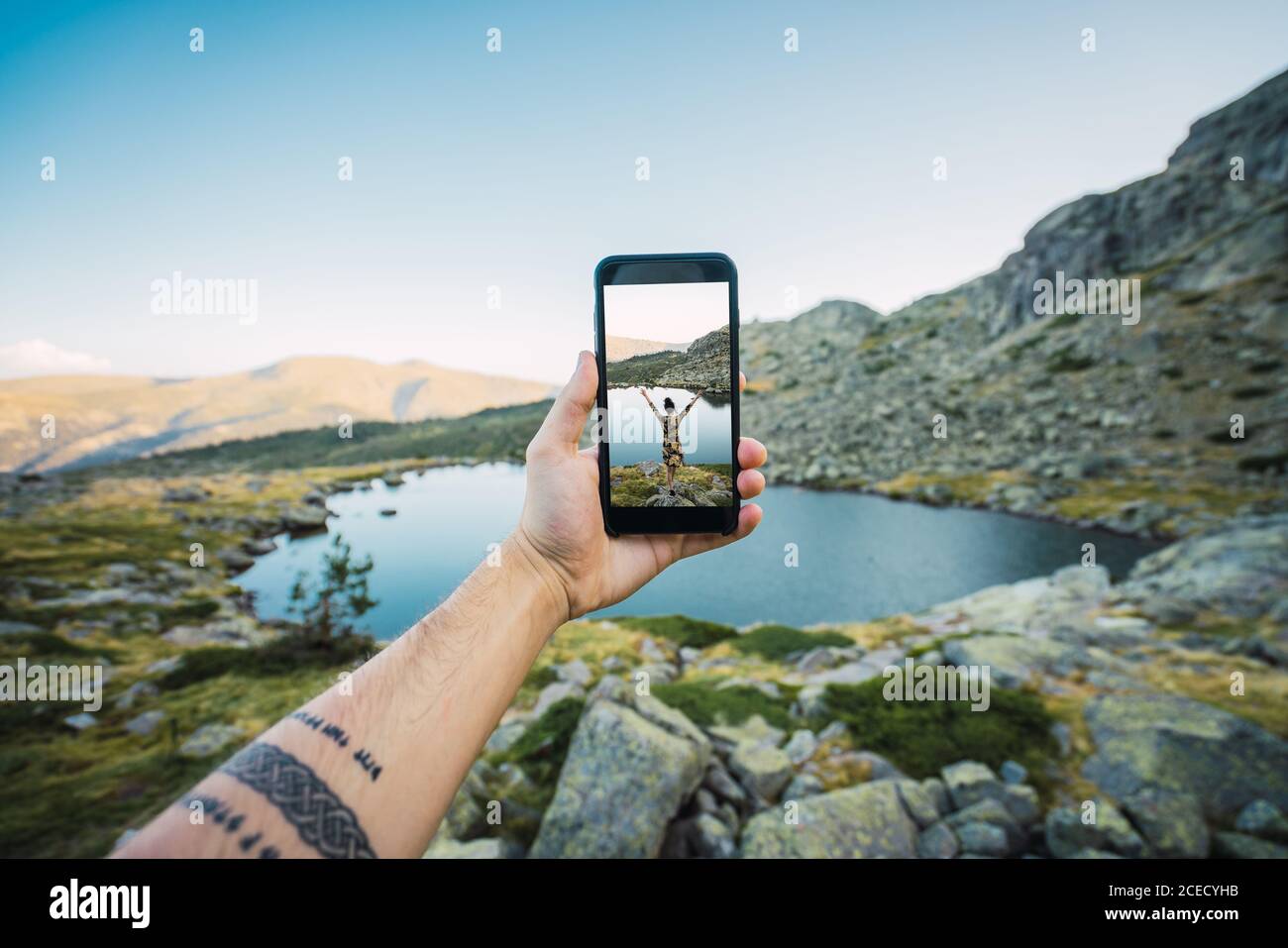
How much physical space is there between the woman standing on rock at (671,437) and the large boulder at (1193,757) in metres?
7.89

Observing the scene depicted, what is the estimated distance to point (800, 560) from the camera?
29.3m

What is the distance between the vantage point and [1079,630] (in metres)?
13.5

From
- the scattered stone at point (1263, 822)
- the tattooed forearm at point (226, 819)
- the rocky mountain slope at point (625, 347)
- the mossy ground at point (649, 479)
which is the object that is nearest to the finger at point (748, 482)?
the mossy ground at point (649, 479)

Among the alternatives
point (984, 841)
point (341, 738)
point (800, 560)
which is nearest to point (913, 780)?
point (984, 841)

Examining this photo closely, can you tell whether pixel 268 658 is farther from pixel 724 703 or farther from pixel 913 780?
pixel 913 780

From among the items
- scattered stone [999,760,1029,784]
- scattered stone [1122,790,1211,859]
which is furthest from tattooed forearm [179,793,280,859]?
scattered stone [999,760,1029,784]

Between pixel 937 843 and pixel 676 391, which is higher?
pixel 676 391

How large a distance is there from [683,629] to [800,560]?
1330 cm

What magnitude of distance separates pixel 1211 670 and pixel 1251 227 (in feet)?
269

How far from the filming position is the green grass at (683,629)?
1734 cm

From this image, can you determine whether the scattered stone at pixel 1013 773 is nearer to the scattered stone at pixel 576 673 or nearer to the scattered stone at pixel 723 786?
the scattered stone at pixel 723 786

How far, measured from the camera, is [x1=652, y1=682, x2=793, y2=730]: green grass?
9.10m
